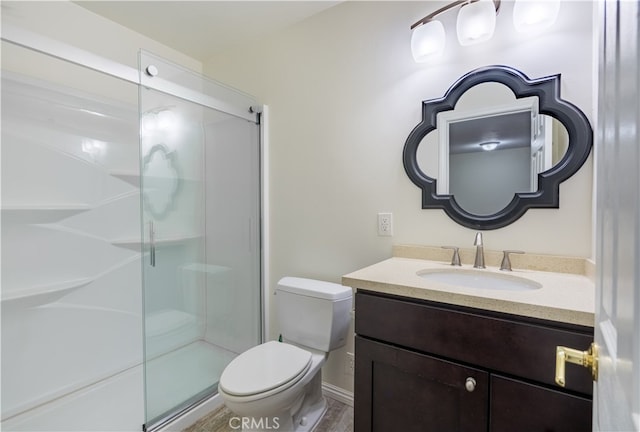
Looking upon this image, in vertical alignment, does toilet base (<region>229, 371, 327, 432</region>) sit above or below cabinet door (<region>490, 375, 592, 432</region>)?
below

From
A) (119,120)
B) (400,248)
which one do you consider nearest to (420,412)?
(400,248)

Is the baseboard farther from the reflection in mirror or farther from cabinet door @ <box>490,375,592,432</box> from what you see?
the reflection in mirror

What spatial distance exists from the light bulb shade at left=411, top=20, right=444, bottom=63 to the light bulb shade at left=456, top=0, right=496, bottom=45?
0.31 feet

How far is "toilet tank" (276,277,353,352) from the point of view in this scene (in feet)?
5.02

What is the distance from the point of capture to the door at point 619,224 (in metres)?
0.34

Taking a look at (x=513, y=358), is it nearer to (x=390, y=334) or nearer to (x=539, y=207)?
(x=390, y=334)

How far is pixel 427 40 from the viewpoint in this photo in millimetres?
1402

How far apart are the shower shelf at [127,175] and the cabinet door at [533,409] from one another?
2286mm

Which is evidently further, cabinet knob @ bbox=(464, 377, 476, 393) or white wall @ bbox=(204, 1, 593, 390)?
white wall @ bbox=(204, 1, 593, 390)

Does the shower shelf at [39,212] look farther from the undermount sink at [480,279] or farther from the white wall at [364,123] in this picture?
the undermount sink at [480,279]

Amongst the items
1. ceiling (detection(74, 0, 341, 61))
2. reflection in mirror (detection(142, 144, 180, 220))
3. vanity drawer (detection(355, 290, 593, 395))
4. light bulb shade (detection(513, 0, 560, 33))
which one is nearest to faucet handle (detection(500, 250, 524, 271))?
vanity drawer (detection(355, 290, 593, 395))

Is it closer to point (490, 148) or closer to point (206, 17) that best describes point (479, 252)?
point (490, 148)

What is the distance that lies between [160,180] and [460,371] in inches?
68.3

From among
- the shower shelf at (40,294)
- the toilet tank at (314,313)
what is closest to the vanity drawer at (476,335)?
the toilet tank at (314,313)
